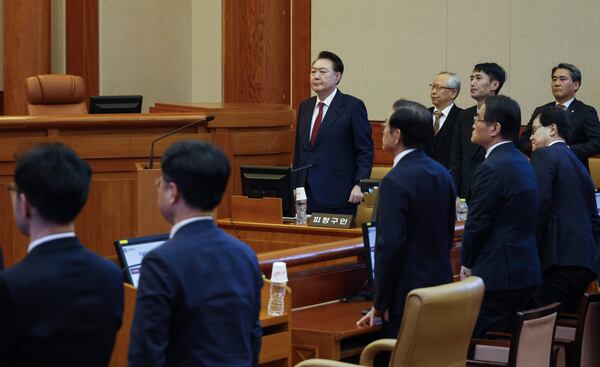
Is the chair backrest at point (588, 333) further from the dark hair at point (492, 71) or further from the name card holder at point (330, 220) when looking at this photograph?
the dark hair at point (492, 71)

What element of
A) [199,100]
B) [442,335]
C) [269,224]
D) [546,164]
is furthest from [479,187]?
[199,100]

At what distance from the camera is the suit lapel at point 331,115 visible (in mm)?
6473

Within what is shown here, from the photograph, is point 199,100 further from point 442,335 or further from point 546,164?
point 442,335

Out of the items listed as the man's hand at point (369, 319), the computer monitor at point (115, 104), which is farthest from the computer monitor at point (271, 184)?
the man's hand at point (369, 319)

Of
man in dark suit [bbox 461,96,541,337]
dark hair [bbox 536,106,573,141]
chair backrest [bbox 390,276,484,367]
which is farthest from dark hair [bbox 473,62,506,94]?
chair backrest [bbox 390,276,484,367]

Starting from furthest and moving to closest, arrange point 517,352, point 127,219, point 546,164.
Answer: point 127,219, point 546,164, point 517,352

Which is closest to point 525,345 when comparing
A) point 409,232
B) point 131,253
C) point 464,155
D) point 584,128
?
point 409,232

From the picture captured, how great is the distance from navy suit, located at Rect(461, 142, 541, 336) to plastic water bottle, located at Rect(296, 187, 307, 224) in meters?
1.62

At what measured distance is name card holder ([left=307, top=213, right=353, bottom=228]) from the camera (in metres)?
5.80

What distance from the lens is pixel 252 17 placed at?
880 centimetres

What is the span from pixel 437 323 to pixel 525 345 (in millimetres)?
645

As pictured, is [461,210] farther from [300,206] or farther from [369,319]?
[369,319]

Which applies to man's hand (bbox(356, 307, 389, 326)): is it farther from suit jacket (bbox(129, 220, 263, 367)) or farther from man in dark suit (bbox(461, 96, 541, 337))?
suit jacket (bbox(129, 220, 263, 367))

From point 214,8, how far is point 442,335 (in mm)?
8445
